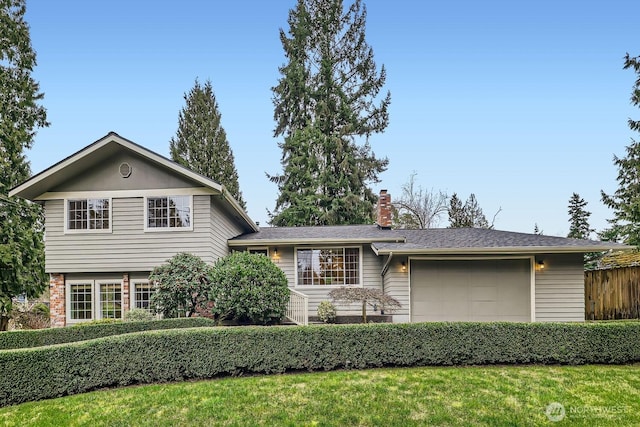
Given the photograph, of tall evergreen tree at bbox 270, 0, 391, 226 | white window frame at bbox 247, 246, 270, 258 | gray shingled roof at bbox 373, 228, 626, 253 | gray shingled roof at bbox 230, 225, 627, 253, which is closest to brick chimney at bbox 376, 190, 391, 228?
gray shingled roof at bbox 230, 225, 627, 253

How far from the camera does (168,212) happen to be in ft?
45.8

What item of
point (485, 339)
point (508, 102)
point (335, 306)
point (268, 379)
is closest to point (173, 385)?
point (268, 379)

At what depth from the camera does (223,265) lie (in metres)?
11.8

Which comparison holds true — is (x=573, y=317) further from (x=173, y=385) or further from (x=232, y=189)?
(x=232, y=189)

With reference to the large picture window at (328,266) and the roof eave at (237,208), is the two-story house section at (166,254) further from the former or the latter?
the large picture window at (328,266)

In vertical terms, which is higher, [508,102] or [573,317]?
[508,102]

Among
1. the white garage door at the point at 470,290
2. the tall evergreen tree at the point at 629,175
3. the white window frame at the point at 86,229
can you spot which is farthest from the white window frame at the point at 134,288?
the tall evergreen tree at the point at 629,175

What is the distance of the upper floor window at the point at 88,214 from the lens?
1411 cm

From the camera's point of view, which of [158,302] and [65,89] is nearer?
[158,302]

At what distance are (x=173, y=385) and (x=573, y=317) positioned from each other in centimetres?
1083

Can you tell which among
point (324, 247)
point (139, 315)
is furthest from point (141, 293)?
point (324, 247)

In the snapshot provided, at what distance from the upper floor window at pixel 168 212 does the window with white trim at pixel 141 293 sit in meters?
1.68

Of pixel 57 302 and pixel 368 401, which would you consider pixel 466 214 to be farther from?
pixel 368 401

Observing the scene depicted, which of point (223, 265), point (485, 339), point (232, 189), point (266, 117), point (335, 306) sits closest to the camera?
point (485, 339)
